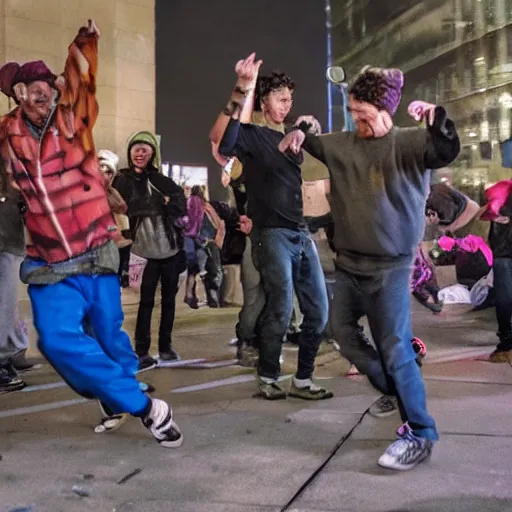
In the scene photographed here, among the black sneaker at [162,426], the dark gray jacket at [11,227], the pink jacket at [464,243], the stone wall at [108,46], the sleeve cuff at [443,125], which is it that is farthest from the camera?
the pink jacket at [464,243]

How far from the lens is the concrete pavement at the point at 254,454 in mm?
2615

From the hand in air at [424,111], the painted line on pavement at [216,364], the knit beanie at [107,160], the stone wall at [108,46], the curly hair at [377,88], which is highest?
the stone wall at [108,46]

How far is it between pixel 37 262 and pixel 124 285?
3347 millimetres

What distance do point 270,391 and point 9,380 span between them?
178 cm

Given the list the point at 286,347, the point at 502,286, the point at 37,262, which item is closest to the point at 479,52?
the point at 502,286

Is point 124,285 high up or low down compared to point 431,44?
down

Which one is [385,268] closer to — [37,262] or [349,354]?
[349,354]

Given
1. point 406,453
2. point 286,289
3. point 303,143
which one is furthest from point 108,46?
point 406,453

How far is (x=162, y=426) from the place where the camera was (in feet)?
10.4

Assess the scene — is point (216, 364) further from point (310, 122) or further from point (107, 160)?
point (310, 122)

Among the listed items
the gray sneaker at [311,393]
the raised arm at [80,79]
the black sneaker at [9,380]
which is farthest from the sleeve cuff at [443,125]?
the black sneaker at [9,380]

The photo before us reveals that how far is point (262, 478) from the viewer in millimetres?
2830

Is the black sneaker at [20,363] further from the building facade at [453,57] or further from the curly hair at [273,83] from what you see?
the building facade at [453,57]

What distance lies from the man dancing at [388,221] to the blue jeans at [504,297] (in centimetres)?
248
